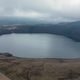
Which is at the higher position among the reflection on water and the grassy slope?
the grassy slope

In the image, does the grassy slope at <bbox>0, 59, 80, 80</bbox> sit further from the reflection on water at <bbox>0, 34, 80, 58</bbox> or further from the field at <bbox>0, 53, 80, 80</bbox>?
the reflection on water at <bbox>0, 34, 80, 58</bbox>

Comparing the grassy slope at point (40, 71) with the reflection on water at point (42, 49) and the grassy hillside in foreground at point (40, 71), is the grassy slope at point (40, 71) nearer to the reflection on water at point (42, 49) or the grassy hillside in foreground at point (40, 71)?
the grassy hillside in foreground at point (40, 71)

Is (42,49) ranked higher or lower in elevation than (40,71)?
lower

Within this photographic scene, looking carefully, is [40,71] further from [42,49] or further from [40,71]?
[42,49]

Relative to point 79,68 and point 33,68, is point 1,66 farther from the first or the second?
point 79,68

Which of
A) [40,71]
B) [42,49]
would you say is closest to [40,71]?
[40,71]

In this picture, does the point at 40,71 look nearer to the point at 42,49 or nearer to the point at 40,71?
the point at 40,71

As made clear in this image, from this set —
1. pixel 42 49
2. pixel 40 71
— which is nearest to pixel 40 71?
pixel 40 71

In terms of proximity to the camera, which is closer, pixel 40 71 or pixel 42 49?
pixel 40 71

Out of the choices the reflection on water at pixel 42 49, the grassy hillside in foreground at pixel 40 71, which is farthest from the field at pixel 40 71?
the reflection on water at pixel 42 49

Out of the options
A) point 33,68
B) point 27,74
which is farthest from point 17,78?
point 33,68

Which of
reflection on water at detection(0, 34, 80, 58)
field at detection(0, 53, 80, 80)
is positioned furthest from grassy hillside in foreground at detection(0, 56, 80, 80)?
reflection on water at detection(0, 34, 80, 58)
